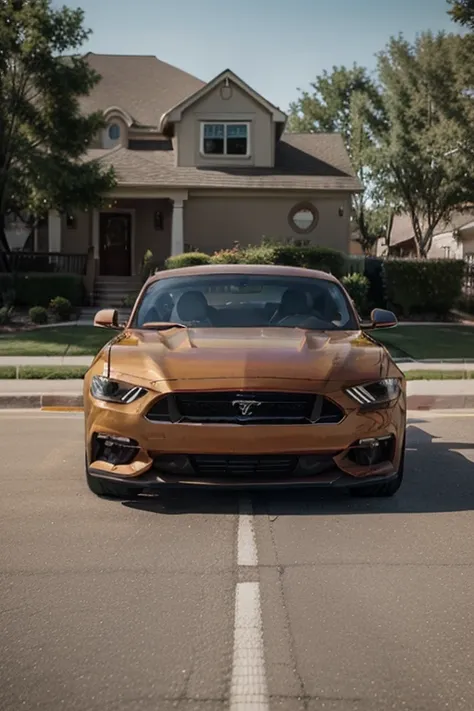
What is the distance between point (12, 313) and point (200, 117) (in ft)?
32.3

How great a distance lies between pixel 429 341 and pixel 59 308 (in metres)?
8.77

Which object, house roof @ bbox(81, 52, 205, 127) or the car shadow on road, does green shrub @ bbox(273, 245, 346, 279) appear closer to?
house roof @ bbox(81, 52, 205, 127)

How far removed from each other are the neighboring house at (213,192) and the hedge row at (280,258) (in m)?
3.96

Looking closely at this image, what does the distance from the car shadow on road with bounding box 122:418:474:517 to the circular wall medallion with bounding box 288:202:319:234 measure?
20270 mm

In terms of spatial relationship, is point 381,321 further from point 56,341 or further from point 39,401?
point 56,341

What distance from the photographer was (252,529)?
17.1ft

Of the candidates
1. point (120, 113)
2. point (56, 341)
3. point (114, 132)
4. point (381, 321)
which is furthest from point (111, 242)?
point (381, 321)

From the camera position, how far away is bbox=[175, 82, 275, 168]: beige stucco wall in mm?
26562

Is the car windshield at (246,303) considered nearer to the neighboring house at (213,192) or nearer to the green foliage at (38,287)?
the green foliage at (38,287)

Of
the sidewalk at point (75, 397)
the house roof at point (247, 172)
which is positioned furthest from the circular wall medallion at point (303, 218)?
the sidewalk at point (75, 397)

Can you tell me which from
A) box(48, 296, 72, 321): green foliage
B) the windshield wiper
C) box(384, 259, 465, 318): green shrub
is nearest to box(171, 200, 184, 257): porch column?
box(48, 296, 72, 321): green foliage

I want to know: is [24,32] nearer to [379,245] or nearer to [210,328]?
[210,328]

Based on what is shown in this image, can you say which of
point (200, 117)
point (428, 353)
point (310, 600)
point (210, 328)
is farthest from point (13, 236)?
point (310, 600)

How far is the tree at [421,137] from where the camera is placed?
89.8 ft
